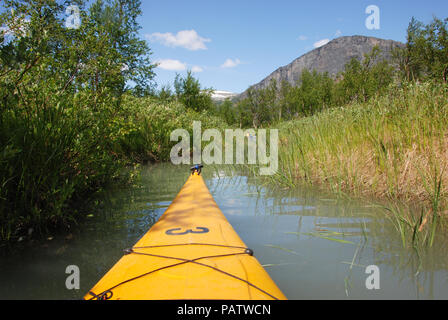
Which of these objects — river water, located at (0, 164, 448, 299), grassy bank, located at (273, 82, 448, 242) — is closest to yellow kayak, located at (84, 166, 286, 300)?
river water, located at (0, 164, 448, 299)

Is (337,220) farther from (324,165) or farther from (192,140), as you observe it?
(192,140)

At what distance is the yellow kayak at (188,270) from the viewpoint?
1.39 meters

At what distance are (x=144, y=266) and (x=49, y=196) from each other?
188cm

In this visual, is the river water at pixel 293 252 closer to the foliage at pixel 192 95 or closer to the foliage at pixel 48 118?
the foliage at pixel 48 118

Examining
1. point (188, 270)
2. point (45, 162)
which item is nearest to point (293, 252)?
point (188, 270)

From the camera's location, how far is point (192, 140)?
13.1 metres

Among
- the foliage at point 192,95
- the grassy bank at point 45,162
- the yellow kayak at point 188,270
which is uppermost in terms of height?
the foliage at point 192,95

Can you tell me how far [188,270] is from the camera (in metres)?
1.59

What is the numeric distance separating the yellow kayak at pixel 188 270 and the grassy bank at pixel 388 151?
2.21 m

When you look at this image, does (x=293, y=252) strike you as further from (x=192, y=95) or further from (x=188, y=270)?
(x=192, y=95)

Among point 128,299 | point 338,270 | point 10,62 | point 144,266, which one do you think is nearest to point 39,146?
point 10,62

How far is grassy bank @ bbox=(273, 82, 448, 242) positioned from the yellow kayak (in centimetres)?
221

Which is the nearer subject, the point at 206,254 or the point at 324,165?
the point at 206,254

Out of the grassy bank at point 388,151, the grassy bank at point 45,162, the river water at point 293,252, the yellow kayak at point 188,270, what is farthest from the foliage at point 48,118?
the grassy bank at point 388,151
